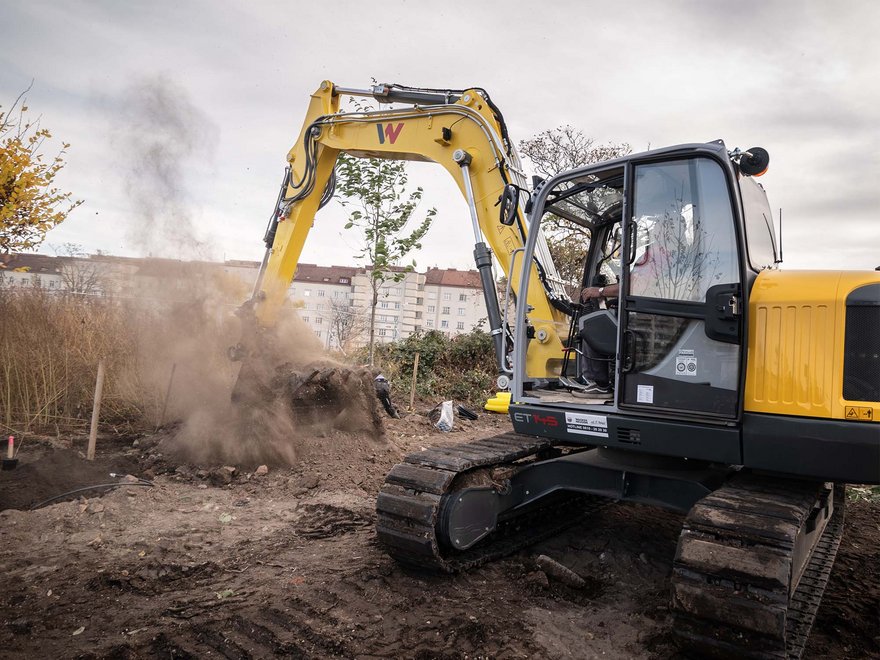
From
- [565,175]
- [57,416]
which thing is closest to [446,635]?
[565,175]

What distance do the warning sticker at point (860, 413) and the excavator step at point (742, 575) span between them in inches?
21.5

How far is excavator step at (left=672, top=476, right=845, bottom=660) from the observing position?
2980 mm

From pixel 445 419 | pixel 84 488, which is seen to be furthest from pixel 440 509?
pixel 445 419

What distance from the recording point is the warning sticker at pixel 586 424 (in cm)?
415

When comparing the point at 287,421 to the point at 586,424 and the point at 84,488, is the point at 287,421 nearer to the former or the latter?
the point at 84,488

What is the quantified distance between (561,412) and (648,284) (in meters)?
1.04

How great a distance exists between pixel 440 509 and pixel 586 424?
3.68 ft

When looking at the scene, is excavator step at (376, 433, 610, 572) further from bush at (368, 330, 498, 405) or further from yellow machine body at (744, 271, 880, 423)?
bush at (368, 330, 498, 405)

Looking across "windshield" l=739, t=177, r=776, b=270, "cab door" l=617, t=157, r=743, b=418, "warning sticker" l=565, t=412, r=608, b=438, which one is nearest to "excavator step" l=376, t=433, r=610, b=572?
"warning sticker" l=565, t=412, r=608, b=438

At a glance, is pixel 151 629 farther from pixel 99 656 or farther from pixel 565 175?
pixel 565 175

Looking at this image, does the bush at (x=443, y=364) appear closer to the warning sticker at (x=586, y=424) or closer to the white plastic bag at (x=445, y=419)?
the white plastic bag at (x=445, y=419)

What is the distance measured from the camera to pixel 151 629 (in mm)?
3512

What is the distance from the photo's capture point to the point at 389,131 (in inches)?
269

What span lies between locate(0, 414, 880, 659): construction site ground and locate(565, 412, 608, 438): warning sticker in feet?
3.45
